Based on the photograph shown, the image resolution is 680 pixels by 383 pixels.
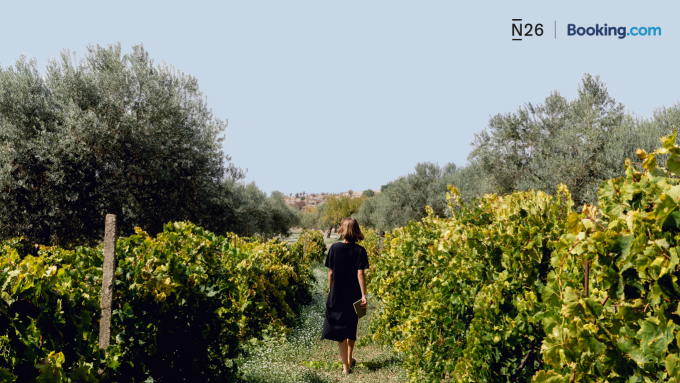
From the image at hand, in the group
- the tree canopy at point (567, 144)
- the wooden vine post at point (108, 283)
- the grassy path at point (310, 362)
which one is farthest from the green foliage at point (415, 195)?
the wooden vine post at point (108, 283)

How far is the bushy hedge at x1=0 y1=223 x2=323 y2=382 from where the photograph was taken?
7.51 feet

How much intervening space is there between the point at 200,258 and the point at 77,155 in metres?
11.9

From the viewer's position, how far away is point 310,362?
6020 millimetres

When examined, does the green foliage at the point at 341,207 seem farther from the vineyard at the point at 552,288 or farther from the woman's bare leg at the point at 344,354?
the woman's bare leg at the point at 344,354

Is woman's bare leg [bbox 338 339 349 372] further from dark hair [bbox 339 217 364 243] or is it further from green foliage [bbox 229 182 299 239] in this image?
green foliage [bbox 229 182 299 239]

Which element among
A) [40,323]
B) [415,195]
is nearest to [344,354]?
[40,323]

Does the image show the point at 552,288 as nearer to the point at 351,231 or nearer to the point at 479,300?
the point at 479,300

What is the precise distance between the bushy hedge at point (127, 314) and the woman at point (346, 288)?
1.39 metres

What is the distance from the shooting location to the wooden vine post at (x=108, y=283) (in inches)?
134

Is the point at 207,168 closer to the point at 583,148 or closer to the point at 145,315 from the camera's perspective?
the point at 145,315

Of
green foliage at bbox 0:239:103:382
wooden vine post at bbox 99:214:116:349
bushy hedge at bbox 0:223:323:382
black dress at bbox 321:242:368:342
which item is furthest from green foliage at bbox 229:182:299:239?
green foliage at bbox 0:239:103:382

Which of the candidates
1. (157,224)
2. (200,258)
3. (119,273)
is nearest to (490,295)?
(200,258)

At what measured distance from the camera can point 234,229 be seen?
20.1m

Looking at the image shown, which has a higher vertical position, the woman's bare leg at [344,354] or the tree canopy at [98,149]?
the tree canopy at [98,149]
